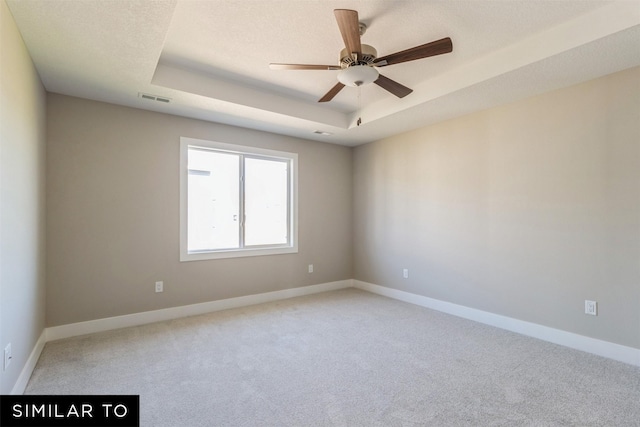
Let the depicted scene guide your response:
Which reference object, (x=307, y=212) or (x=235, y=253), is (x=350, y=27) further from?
(x=307, y=212)

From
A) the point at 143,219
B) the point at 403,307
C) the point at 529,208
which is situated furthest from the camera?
the point at 403,307

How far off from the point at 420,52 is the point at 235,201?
10.1 ft

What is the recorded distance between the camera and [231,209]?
4.44 meters

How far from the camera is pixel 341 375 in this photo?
2447 mm

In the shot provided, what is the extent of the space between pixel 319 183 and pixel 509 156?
2.69m

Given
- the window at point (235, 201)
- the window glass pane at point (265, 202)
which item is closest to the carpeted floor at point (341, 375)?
the window at point (235, 201)

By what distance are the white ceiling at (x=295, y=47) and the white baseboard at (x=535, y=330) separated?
236cm

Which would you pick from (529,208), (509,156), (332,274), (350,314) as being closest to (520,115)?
(509,156)

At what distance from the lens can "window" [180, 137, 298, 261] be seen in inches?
161

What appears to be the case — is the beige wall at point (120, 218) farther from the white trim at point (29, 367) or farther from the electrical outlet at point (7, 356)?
the electrical outlet at point (7, 356)

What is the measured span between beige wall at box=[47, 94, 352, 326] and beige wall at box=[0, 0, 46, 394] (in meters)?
0.26

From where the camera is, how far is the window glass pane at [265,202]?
460 cm

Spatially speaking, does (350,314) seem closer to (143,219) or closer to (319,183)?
(319,183)

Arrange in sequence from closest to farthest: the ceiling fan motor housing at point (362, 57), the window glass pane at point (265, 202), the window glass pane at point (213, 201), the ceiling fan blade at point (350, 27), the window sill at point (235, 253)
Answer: the ceiling fan blade at point (350, 27) < the ceiling fan motor housing at point (362, 57) < the window sill at point (235, 253) < the window glass pane at point (213, 201) < the window glass pane at point (265, 202)
